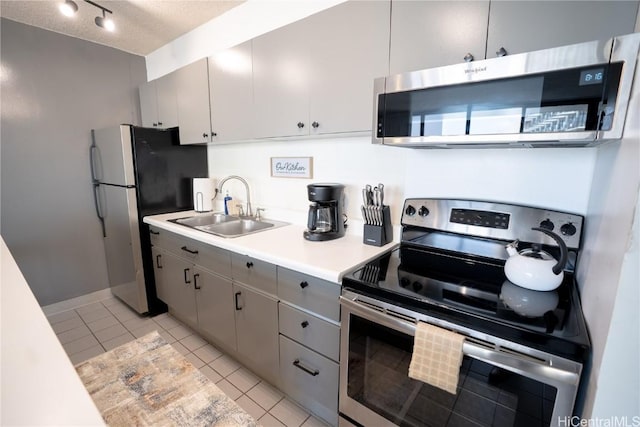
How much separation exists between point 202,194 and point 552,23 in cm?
258

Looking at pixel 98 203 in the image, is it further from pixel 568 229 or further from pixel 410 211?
pixel 568 229

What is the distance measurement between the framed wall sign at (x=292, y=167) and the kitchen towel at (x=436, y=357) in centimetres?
137

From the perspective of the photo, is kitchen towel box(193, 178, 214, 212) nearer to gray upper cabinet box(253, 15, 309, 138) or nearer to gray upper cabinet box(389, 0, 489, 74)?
gray upper cabinet box(253, 15, 309, 138)

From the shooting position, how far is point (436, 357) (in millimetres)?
936

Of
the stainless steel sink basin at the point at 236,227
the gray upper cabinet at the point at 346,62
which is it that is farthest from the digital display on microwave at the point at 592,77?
the stainless steel sink basin at the point at 236,227

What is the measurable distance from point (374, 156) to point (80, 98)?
2.82 meters

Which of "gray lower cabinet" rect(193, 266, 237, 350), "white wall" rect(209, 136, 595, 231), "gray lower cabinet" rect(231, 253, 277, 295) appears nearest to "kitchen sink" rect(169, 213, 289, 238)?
"white wall" rect(209, 136, 595, 231)

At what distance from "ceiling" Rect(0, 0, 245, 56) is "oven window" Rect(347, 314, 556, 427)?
2.42 metres

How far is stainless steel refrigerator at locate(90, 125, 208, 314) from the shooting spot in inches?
93.7

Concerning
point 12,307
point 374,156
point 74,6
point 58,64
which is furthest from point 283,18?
point 58,64

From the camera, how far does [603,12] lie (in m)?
0.90

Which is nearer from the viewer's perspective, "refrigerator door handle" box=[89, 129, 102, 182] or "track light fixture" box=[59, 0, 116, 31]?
"track light fixture" box=[59, 0, 116, 31]

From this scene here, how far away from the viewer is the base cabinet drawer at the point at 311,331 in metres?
1.30

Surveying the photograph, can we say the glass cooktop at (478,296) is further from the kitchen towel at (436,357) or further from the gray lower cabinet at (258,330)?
the gray lower cabinet at (258,330)
